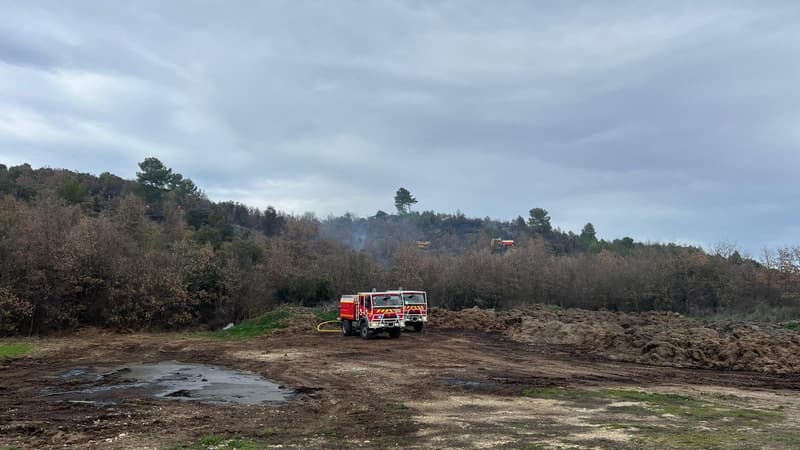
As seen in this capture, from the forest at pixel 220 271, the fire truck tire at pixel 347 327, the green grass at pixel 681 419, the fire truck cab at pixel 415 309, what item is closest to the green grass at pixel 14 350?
the forest at pixel 220 271

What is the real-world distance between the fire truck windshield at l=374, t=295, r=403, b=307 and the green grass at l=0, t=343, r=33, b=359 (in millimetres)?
15471

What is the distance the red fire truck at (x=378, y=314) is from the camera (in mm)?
30016

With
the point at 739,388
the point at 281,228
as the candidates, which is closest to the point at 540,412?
the point at 739,388

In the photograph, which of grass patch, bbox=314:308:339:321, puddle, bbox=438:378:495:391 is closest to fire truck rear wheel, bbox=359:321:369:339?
grass patch, bbox=314:308:339:321

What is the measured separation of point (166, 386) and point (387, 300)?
607 inches

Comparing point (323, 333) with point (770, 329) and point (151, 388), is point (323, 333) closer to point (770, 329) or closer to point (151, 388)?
point (151, 388)

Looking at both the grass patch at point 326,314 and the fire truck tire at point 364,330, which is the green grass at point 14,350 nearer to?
the fire truck tire at point 364,330

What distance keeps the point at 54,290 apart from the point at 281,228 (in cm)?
5873

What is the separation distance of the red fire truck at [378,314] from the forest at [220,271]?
12.0m

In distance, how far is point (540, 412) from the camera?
1258 centimetres

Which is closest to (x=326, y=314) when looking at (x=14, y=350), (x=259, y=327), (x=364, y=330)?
(x=259, y=327)

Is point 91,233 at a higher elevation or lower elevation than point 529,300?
higher

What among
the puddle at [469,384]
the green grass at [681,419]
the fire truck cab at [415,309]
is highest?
the fire truck cab at [415,309]

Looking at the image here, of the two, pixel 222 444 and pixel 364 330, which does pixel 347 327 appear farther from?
pixel 222 444
